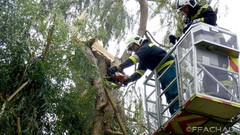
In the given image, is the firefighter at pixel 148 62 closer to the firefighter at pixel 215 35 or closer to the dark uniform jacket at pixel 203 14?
the firefighter at pixel 215 35

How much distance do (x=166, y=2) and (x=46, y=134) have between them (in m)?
5.15

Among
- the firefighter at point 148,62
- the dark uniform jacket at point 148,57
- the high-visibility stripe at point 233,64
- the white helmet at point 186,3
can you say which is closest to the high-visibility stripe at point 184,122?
the firefighter at point 148,62

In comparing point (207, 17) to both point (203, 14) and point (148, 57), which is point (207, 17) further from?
point (148, 57)

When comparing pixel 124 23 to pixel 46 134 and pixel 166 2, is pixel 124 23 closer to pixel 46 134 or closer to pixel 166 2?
pixel 166 2

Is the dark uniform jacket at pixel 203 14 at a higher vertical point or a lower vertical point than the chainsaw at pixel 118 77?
higher

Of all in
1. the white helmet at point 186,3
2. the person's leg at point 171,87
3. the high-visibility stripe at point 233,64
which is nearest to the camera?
the high-visibility stripe at point 233,64

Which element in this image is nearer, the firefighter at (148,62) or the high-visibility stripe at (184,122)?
the high-visibility stripe at (184,122)

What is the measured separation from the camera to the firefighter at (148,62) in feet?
20.7

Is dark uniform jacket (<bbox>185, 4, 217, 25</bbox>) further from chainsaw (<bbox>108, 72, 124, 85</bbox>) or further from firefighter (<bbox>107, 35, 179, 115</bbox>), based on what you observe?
chainsaw (<bbox>108, 72, 124, 85</bbox>)

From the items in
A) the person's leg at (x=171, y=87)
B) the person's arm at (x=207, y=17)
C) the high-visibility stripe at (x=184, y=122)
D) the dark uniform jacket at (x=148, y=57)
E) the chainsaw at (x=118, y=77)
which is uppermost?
the person's arm at (x=207, y=17)

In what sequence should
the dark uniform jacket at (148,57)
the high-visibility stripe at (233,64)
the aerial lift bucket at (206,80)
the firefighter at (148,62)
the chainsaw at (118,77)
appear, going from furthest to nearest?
the chainsaw at (118,77) < the dark uniform jacket at (148,57) < the firefighter at (148,62) < the high-visibility stripe at (233,64) < the aerial lift bucket at (206,80)

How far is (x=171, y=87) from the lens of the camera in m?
6.26

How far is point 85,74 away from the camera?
7.01 m

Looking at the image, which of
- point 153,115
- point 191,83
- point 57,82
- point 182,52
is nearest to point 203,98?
point 191,83
